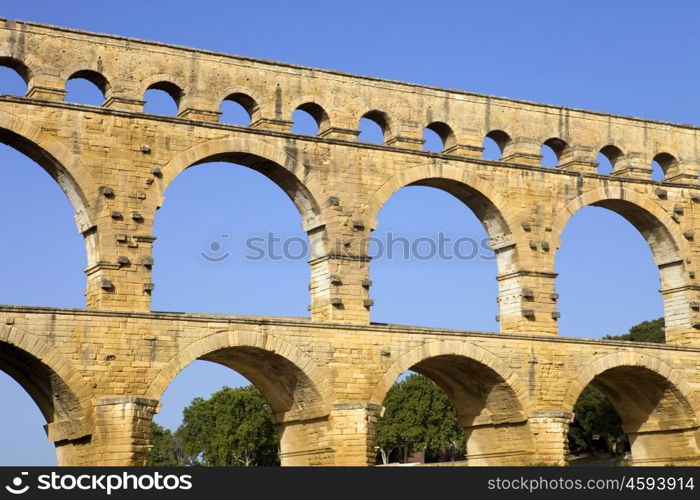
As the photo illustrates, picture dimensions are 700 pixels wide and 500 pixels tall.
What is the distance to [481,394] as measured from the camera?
114 feet

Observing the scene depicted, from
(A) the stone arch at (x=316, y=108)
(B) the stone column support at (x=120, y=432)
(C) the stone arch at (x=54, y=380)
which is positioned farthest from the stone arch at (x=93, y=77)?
(B) the stone column support at (x=120, y=432)

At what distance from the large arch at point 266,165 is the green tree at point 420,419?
3479 cm

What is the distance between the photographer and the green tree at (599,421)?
5709 cm

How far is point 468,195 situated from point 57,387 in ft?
41.0

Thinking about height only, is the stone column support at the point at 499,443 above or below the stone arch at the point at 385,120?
→ below

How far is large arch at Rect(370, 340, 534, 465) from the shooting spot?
3291cm

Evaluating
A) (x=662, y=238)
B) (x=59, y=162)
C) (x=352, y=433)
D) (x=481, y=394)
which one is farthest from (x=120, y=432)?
(x=662, y=238)

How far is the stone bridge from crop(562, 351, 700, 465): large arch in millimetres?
52

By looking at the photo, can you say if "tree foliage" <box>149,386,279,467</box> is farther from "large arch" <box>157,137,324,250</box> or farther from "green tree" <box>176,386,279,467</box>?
"large arch" <box>157,137,324,250</box>

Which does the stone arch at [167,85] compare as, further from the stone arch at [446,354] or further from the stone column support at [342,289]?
the stone arch at [446,354]

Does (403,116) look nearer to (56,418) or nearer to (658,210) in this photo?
(658,210)

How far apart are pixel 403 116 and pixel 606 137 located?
22.0 feet

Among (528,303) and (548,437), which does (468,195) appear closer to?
(528,303)
